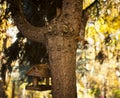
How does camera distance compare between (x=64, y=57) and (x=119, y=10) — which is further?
(x=119, y=10)

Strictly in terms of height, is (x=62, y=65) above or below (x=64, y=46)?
below

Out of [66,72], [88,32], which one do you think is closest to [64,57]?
[66,72]

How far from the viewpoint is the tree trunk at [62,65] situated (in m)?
7.15

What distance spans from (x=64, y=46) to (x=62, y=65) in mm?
414

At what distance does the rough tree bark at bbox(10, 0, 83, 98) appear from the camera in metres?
7.18

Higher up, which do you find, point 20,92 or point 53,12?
point 53,12

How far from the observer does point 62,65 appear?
7.27 m

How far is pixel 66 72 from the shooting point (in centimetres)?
723

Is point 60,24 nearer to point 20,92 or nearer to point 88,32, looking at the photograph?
point 88,32

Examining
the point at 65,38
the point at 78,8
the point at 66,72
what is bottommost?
the point at 66,72

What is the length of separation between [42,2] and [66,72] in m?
2.75

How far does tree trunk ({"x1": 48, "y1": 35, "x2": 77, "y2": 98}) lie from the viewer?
7.15 m

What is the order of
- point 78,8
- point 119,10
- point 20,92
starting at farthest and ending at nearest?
point 20,92 → point 119,10 → point 78,8

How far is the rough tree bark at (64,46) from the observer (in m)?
7.18
